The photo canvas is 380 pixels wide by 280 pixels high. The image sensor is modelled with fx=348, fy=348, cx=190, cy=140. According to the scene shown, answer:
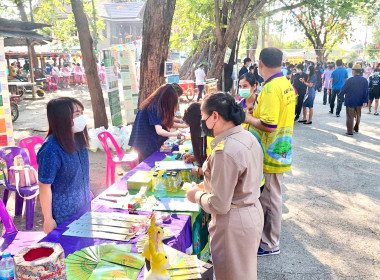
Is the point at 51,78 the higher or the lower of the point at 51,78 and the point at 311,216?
the higher

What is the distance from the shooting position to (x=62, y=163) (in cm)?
243

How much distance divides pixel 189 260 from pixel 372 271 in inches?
88.6

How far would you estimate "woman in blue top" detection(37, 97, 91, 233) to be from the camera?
2355mm

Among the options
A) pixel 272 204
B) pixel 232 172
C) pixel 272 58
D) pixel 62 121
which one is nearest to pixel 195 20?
pixel 272 58

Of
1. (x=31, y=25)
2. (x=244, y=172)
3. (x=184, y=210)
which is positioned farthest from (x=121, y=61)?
(x=244, y=172)

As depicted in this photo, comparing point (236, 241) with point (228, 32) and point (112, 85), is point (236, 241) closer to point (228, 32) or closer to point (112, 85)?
point (112, 85)

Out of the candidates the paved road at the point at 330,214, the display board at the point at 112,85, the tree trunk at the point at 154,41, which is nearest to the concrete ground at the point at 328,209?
the paved road at the point at 330,214

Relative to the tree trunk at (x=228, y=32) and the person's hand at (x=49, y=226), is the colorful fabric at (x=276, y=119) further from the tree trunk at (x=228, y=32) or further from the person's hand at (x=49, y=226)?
the tree trunk at (x=228, y=32)

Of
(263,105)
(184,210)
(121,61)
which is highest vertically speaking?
(121,61)

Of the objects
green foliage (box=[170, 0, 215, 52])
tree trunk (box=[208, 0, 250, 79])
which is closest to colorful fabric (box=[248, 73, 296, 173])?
tree trunk (box=[208, 0, 250, 79])

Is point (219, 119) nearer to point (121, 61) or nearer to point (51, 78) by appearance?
point (121, 61)

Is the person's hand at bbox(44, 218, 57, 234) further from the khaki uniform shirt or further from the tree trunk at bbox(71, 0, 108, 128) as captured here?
the tree trunk at bbox(71, 0, 108, 128)

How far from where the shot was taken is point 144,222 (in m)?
2.34

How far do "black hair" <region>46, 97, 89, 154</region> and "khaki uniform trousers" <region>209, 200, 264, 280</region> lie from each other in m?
1.15
